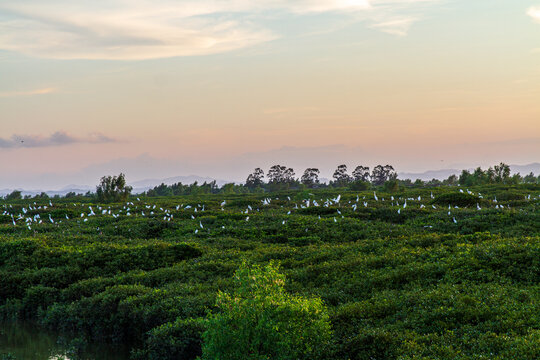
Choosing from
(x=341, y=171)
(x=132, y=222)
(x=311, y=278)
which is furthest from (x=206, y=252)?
(x=341, y=171)

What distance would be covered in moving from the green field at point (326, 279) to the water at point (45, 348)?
0.46 m

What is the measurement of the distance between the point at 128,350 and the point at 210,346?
6.65m

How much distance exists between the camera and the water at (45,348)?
15.5 metres

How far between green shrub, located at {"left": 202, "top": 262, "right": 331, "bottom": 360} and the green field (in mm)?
1622

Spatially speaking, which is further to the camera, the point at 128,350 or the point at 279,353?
the point at 128,350

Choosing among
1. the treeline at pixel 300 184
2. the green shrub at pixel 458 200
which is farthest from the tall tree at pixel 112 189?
the green shrub at pixel 458 200

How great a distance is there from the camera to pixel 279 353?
10484 mm

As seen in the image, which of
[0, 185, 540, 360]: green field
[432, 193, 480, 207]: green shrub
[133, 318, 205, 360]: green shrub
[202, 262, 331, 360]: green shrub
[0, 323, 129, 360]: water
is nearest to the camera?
[202, 262, 331, 360]: green shrub

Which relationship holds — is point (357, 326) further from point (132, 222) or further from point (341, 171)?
point (341, 171)

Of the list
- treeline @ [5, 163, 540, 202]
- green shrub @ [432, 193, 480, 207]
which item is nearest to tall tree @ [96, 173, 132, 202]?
treeline @ [5, 163, 540, 202]

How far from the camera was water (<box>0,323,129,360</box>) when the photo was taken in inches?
612

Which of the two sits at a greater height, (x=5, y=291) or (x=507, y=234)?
(x=507, y=234)

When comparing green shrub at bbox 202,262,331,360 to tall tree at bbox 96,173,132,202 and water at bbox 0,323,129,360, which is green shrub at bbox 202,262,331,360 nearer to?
water at bbox 0,323,129,360

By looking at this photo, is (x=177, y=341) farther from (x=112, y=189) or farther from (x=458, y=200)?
(x=112, y=189)
